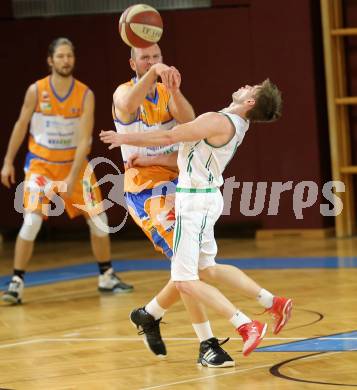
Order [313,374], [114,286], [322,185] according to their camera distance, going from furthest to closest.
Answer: [322,185] → [114,286] → [313,374]

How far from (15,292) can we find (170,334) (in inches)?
83.0

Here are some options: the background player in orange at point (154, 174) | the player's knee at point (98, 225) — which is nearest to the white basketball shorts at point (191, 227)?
the background player in orange at point (154, 174)

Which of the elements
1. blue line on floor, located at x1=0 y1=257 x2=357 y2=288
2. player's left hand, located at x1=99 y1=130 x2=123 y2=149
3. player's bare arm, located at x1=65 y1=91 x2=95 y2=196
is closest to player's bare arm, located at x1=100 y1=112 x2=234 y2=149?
player's left hand, located at x1=99 y1=130 x2=123 y2=149

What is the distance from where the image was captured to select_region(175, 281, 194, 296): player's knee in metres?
5.59

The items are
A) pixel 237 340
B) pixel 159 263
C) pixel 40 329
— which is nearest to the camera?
pixel 237 340

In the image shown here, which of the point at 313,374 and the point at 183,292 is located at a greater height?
the point at 183,292

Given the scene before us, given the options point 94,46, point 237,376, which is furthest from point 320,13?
point 237,376

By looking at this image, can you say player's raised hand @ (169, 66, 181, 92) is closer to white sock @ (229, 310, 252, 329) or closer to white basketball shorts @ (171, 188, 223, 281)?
white basketball shorts @ (171, 188, 223, 281)

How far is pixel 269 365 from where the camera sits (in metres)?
5.62

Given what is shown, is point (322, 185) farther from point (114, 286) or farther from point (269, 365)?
point (269, 365)

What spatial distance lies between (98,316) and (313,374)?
2.64 meters

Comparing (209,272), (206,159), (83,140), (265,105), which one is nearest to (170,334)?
(209,272)

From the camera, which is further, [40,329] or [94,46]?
[94,46]

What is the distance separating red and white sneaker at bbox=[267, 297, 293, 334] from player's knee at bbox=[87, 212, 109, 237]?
325cm
